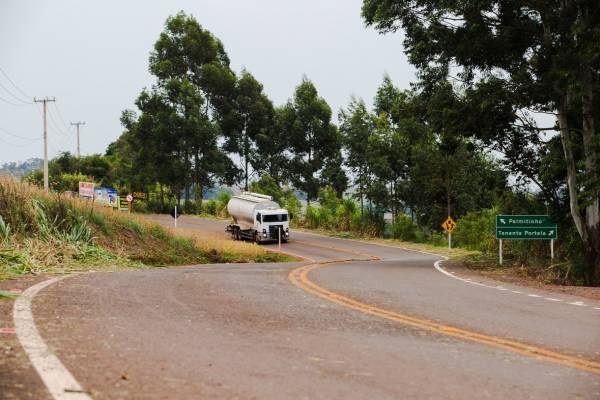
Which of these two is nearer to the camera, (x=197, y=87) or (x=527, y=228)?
(x=527, y=228)

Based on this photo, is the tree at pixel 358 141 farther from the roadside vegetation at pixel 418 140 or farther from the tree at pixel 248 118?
the tree at pixel 248 118

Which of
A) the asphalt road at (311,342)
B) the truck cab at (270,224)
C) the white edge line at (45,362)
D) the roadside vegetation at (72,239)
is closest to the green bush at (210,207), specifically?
the truck cab at (270,224)

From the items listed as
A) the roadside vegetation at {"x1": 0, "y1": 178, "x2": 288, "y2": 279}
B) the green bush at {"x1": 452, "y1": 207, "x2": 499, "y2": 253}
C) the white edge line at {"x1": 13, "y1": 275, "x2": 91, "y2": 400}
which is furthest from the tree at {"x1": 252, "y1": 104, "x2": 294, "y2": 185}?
the white edge line at {"x1": 13, "y1": 275, "x2": 91, "y2": 400}

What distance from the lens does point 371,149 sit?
43.8 metres

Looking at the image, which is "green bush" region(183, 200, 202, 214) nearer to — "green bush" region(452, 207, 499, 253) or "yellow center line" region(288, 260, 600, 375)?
"green bush" region(452, 207, 499, 253)

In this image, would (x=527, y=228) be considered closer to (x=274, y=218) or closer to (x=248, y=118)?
(x=274, y=218)

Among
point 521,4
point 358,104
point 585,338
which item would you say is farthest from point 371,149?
point 585,338

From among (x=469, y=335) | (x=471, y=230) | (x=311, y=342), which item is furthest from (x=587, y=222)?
(x=471, y=230)

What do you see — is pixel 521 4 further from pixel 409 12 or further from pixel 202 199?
pixel 202 199

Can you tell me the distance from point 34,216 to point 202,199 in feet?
158

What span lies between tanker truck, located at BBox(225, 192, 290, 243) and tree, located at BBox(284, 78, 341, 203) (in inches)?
567

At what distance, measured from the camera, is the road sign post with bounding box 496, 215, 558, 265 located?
Answer: 63.8 ft

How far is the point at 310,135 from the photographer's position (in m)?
57.3

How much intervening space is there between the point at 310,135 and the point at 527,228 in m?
38.8
